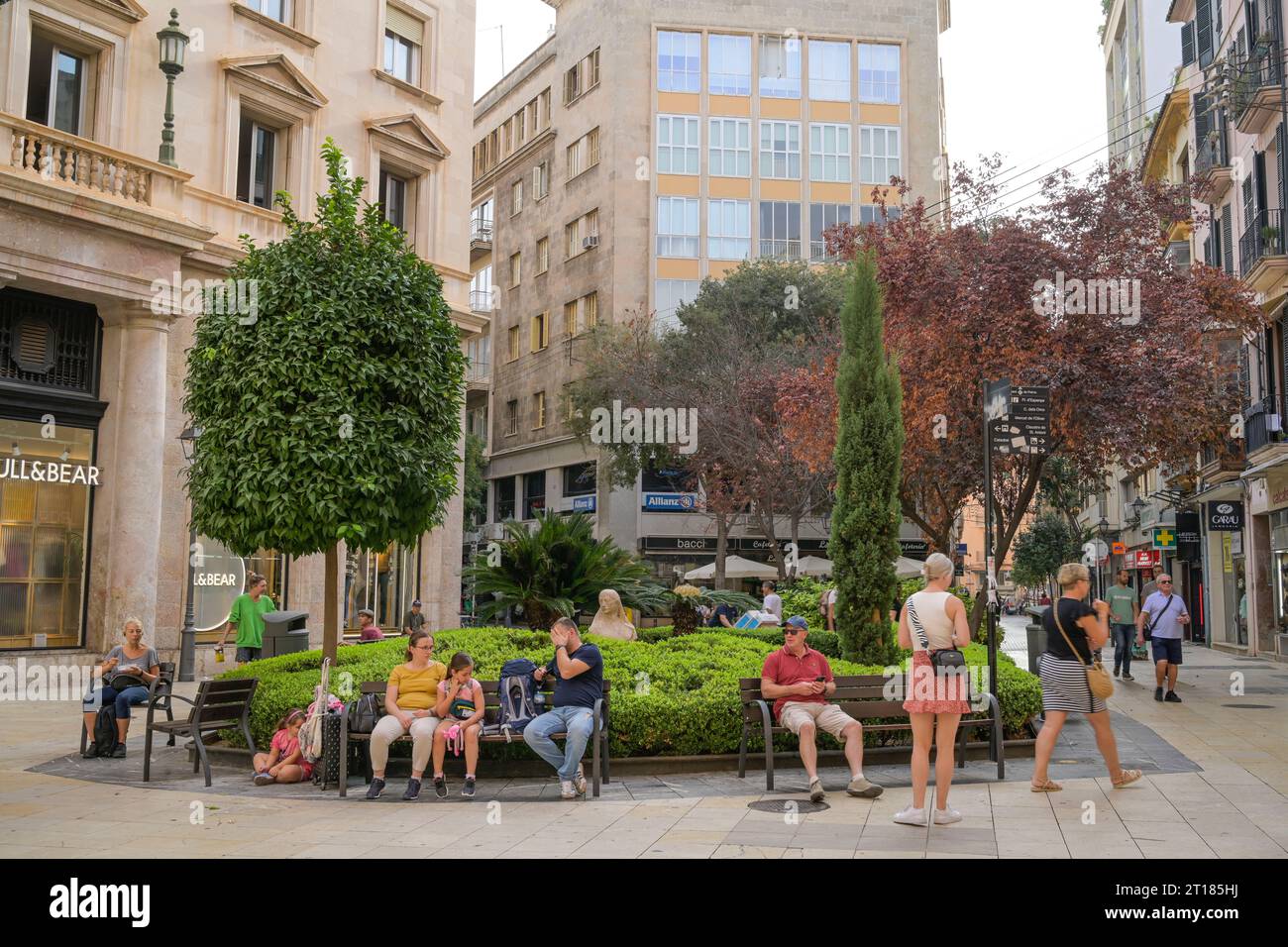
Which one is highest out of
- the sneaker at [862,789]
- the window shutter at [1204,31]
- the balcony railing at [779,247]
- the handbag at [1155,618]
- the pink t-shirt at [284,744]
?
the window shutter at [1204,31]

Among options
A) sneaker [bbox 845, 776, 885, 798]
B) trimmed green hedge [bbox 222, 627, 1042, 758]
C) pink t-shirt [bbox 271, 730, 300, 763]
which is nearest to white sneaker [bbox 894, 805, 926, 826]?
sneaker [bbox 845, 776, 885, 798]

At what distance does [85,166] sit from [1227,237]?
27.0 meters

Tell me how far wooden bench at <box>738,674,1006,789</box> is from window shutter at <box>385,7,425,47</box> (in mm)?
20737

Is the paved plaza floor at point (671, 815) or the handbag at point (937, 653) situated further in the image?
the handbag at point (937, 653)

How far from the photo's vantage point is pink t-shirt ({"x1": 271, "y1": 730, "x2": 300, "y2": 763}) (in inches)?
400

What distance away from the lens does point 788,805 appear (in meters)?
8.67

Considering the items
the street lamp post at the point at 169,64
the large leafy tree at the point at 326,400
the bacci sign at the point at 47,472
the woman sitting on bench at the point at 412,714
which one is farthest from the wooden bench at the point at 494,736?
the street lamp post at the point at 169,64

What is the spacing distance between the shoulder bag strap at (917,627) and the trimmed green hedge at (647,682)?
2.95 meters

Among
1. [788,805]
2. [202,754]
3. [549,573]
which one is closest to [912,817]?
[788,805]

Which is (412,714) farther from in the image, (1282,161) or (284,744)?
(1282,161)

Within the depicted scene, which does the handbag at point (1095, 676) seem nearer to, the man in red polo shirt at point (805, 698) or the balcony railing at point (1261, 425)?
the man in red polo shirt at point (805, 698)

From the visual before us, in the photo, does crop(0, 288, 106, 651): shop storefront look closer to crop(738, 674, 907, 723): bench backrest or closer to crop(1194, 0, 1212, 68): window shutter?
crop(738, 674, 907, 723): bench backrest

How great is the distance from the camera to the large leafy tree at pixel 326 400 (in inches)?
471
